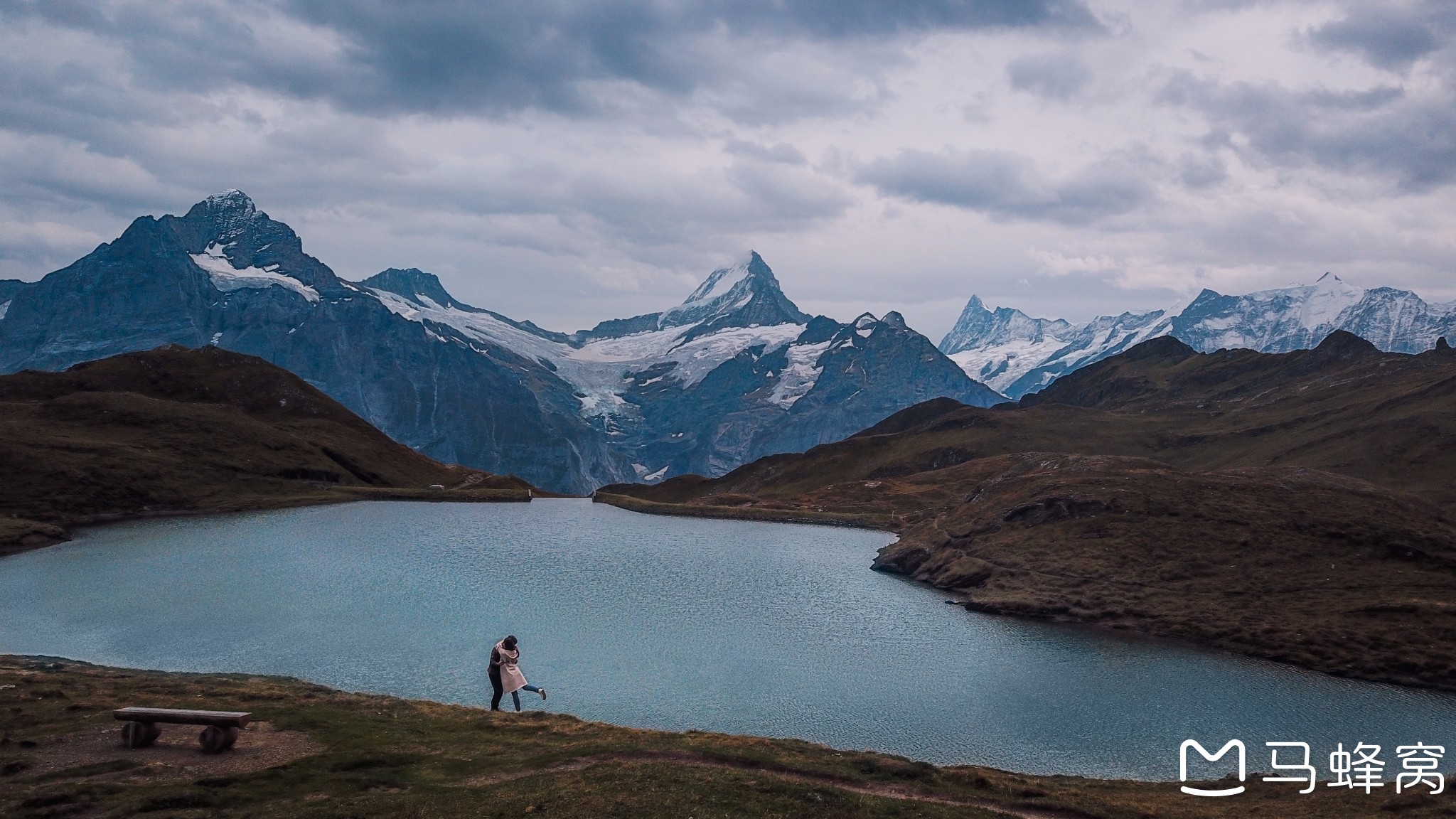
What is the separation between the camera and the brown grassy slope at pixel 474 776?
3219 cm

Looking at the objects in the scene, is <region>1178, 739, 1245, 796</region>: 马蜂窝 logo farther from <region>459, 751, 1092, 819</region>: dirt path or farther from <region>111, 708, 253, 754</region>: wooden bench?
<region>111, 708, 253, 754</region>: wooden bench

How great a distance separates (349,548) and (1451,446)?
211m

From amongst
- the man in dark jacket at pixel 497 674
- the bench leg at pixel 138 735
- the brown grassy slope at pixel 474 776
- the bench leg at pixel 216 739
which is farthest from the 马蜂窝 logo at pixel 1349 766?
the bench leg at pixel 138 735

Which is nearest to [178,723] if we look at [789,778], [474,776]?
[474,776]

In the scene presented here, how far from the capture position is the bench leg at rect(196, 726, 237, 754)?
1491 inches

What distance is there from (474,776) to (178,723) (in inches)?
480

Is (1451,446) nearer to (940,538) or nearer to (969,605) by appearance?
(940,538)

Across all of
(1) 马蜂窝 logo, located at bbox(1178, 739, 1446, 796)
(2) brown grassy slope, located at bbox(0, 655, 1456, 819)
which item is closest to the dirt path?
(2) brown grassy slope, located at bbox(0, 655, 1456, 819)

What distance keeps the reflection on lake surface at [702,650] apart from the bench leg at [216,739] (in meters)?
27.1

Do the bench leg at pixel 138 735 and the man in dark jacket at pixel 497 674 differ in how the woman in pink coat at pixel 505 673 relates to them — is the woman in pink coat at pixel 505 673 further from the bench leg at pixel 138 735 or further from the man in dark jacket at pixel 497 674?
the bench leg at pixel 138 735

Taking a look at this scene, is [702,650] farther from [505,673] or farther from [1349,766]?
[1349,766]

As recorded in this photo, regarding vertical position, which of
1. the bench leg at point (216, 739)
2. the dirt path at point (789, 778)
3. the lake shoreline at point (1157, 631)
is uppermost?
the bench leg at point (216, 739)

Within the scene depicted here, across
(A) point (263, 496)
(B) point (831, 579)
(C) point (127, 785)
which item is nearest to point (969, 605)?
(B) point (831, 579)

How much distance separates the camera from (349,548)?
426ft
